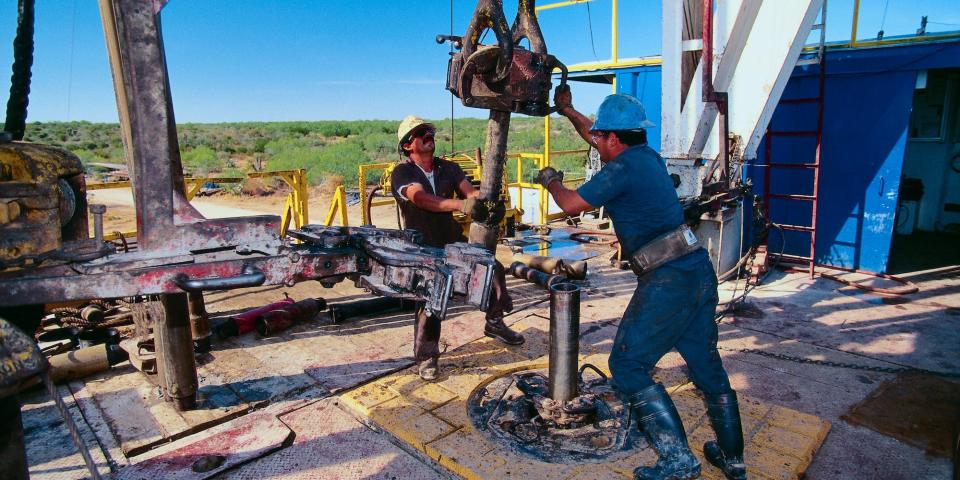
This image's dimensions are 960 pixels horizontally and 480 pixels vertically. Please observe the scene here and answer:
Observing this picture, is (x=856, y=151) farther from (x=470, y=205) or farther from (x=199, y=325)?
(x=199, y=325)

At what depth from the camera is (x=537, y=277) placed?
4234mm

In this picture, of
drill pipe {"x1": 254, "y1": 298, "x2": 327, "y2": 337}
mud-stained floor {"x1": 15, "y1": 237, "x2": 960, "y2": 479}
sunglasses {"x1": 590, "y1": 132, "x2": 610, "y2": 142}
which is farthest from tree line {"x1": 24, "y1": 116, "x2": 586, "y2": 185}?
sunglasses {"x1": 590, "y1": 132, "x2": 610, "y2": 142}

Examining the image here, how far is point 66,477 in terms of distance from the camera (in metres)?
3.45

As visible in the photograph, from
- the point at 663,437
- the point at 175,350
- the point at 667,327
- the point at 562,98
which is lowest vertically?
the point at 663,437

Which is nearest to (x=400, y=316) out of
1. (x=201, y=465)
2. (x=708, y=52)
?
(x=201, y=465)

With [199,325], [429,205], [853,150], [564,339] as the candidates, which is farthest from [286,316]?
[853,150]

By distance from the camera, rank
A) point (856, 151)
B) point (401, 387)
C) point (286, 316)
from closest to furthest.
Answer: point (401, 387)
point (286, 316)
point (856, 151)

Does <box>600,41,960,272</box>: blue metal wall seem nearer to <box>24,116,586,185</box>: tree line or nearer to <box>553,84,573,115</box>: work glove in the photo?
<box>553,84,573,115</box>: work glove

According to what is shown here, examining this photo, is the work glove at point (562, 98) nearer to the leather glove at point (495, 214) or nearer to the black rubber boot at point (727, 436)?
the leather glove at point (495, 214)

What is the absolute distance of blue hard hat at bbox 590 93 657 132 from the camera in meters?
3.37

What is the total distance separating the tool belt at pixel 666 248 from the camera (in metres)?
3.28

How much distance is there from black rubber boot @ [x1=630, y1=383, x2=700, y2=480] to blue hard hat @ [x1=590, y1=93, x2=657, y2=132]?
4.87 feet

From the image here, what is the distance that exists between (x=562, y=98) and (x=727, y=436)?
2501 mm

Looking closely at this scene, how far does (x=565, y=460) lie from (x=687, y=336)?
1019 millimetres
